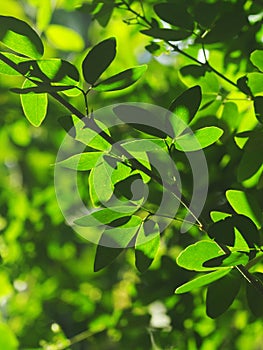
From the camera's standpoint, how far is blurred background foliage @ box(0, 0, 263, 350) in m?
0.57

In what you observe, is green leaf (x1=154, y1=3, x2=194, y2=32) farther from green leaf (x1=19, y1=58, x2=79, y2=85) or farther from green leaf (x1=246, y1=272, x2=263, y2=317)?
green leaf (x1=246, y1=272, x2=263, y2=317)

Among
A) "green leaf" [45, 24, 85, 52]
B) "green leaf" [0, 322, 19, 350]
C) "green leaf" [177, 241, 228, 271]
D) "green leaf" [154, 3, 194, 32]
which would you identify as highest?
"green leaf" [154, 3, 194, 32]

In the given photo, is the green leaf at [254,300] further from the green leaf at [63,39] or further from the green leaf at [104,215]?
the green leaf at [63,39]

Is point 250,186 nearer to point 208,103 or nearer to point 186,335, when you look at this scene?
point 208,103

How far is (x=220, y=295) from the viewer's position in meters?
0.46

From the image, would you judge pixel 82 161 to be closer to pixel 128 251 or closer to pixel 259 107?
pixel 259 107

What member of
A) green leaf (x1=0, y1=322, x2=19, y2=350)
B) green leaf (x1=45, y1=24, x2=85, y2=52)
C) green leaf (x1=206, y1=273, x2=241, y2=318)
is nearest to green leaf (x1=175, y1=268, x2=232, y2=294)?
green leaf (x1=206, y1=273, x2=241, y2=318)

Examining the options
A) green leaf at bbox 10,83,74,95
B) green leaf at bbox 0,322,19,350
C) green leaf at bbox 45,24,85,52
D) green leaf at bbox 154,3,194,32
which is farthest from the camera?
green leaf at bbox 45,24,85,52

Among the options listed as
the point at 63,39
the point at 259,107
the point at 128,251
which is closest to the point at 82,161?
the point at 259,107

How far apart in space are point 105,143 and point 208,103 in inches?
6.8

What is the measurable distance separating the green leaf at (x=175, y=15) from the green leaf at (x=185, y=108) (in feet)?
→ 0.35

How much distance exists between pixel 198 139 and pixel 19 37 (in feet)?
0.48

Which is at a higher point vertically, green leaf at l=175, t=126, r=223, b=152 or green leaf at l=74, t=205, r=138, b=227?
green leaf at l=175, t=126, r=223, b=152

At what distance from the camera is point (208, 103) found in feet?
1.84
